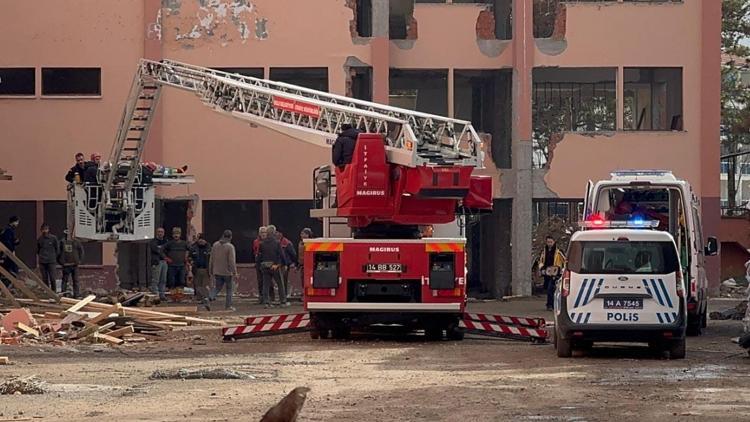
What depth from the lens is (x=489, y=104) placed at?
134 feet

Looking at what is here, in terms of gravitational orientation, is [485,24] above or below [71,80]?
above

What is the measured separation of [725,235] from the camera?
4256 cm

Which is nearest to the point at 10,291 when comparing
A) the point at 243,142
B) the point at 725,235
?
the point at 243,142

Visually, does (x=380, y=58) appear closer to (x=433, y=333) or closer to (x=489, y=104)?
(x=489, y=104)

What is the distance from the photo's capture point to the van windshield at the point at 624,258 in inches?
774

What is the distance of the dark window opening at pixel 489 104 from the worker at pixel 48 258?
11284mm

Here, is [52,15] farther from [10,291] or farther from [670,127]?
[670,127]

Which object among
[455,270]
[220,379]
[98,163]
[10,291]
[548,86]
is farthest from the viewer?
[548,86]

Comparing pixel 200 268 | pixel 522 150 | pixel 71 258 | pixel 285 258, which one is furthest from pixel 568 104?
pixel 71 258

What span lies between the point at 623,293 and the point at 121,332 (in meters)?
8.08

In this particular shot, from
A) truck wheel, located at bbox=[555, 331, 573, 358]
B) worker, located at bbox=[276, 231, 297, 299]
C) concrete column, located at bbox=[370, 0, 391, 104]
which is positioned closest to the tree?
concrete column, located at bbox=[370, 0, 391, 104]

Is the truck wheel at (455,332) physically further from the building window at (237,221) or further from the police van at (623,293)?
the building window at (237,221)

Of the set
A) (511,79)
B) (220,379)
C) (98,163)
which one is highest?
(511,79)

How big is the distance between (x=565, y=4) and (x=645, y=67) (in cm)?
258
